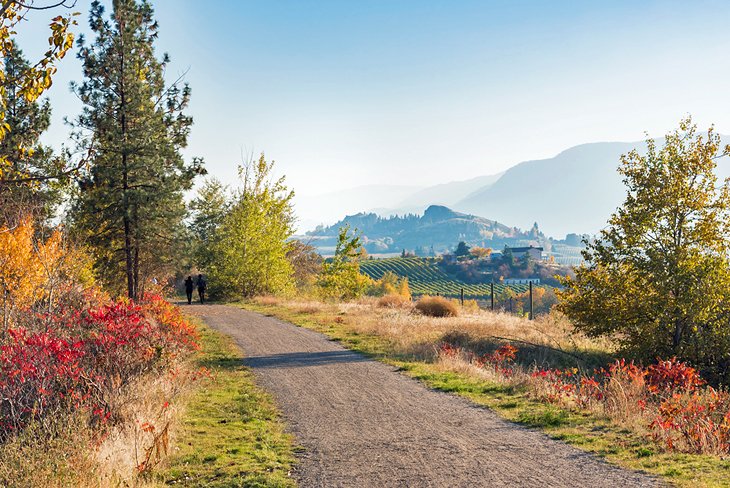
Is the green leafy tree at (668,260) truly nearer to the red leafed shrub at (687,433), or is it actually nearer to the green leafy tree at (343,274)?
the red leafed shrub at (687,433)

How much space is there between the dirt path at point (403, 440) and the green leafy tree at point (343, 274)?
87.4 ft

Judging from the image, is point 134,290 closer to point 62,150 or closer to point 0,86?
point 62,150

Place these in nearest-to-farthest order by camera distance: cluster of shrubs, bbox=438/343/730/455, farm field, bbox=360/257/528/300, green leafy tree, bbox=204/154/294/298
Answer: cluster of shrubs, bbox=438/343/730/455 < green leafy tree, bbox=204/154/294/298 < farm field, bbox=360/257/528/300

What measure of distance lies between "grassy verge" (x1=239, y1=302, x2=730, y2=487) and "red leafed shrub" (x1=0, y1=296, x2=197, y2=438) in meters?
6.32

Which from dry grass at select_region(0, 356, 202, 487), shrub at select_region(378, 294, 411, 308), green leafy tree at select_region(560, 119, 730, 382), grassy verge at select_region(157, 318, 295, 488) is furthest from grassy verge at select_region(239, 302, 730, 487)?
shrub at select_region(378, 294, 411, 308)

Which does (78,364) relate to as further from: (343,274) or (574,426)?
(343,274)

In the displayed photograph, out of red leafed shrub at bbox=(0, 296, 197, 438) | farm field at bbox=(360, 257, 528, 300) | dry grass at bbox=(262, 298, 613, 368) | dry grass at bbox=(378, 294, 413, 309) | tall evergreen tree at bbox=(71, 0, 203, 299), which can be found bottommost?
farm field at bbox=(360, 257, 528, 300)

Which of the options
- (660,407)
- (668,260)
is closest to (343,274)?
(668,260)

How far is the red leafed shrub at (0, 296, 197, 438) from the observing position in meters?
8.61

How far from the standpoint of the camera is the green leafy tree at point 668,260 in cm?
1688

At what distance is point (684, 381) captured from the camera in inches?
488

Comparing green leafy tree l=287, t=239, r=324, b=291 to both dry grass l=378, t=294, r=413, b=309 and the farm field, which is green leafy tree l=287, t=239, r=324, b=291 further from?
the farm field

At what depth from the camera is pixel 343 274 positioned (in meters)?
41.5

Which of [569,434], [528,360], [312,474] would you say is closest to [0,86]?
[312,474]
